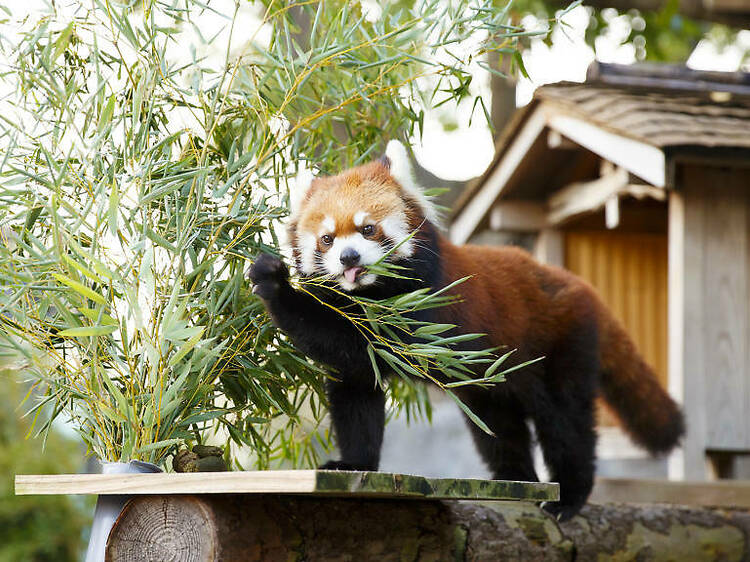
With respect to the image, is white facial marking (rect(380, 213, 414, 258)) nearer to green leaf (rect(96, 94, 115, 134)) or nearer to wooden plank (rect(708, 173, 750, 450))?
green leaf (rect(96, 94, 115, 134))

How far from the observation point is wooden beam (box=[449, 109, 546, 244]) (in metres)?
5.19

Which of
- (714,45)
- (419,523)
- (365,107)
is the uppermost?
(714,45)

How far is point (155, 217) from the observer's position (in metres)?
2.55

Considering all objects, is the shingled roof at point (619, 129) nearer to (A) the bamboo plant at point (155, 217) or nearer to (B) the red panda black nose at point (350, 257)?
(A) the bamboo plant at point (155, 217)

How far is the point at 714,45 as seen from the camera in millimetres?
11805

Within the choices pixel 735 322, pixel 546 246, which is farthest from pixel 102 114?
pixel 546 246

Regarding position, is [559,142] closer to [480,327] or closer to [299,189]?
[480,327]

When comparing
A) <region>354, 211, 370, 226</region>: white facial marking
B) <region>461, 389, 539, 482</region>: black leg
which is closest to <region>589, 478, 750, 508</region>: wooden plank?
<region>461, 389, 539, 482</region>: black leg

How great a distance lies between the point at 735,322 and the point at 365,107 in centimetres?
232

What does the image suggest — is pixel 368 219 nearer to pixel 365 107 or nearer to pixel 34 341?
pixel 365 107

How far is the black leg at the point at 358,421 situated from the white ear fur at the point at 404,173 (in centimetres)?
57

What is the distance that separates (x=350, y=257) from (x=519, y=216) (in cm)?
337

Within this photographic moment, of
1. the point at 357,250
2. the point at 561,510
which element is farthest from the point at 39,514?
the point at 357,250

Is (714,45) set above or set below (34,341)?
above
